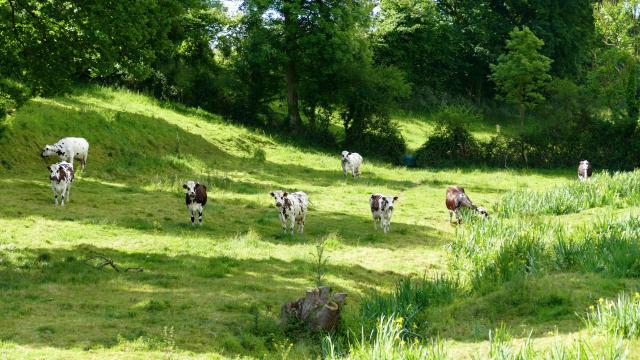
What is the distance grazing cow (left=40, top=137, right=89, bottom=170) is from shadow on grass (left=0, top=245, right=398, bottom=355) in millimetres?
11522

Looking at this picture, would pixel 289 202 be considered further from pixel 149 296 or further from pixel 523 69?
pixel 523 69

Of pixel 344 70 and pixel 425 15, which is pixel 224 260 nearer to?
pixel 344 70

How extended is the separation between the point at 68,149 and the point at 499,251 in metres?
18.7

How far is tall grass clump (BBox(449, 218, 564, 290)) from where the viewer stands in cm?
1304

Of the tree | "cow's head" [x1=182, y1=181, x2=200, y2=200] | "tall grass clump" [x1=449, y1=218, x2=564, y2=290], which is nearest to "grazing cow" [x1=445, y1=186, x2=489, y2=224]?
"tall grass clump" [x1=449, y1=218, x2=564, y2=290]

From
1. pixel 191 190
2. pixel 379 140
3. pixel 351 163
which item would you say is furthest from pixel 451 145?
pixel 191 190

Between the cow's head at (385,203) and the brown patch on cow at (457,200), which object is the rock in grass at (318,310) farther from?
the brown patch on cow at (457,200)

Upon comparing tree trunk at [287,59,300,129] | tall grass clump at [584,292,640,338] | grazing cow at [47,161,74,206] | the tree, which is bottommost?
grazing cow at [47,161,74,206]

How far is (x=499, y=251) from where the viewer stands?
45.7ft

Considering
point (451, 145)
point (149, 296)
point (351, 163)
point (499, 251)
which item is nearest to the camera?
point (149, 296)

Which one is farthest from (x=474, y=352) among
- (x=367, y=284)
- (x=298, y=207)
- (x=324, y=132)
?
(x=324, y=132)

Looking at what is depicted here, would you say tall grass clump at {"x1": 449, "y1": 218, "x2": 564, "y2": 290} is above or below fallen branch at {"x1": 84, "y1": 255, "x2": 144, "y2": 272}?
above

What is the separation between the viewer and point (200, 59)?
159ft

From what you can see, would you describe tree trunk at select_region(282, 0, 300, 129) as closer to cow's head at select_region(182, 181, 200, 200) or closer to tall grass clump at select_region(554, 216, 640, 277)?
cow's head at select_region(182, 181, 200, 200)
